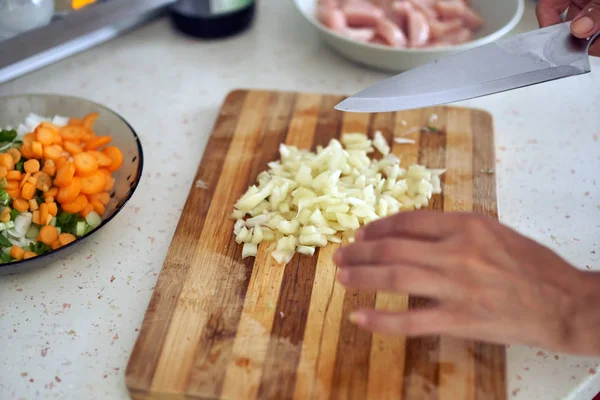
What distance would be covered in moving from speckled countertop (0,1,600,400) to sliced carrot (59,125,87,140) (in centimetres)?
18

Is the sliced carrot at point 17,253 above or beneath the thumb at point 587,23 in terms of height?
Answer: beneath

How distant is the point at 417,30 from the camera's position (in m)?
1.56

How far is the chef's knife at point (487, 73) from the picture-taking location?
3.75 feet

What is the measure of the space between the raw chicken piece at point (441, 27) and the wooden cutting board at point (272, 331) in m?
0.46

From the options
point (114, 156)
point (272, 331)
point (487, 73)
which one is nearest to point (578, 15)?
point (487, 73)

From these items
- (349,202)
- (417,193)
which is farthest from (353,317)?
(417,193)

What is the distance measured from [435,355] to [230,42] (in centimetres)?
118

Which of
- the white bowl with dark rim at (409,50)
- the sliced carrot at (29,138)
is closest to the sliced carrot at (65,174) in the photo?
the sliced carrot at (29,138)

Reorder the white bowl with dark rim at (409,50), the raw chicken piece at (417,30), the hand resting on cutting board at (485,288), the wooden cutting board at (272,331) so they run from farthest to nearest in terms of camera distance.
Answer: the raw chicken piece at (417,30) → the white bowl with dark rim at (409,50) → the wooden cutting board at (272,331) → the hand resting on cutting board at (485,288)

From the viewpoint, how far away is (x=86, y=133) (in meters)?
1.20

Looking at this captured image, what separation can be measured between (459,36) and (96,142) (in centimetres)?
98

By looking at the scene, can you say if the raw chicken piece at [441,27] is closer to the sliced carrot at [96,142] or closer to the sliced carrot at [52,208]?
the sliced carrot at [96,142]

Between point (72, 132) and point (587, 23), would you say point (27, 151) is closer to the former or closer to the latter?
point (72, 132)

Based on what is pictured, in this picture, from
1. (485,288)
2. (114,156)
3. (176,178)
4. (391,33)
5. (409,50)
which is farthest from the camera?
(391,33)
